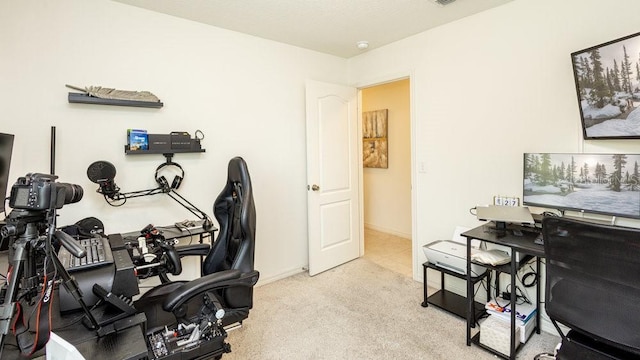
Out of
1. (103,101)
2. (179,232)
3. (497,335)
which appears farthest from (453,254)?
(103,101)

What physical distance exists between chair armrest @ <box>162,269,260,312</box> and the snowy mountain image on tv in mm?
2000

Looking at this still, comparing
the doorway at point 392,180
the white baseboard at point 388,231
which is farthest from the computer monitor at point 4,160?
the white baseboard at point 388,231

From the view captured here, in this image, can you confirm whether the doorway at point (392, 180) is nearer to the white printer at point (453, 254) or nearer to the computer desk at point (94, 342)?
the white printer at point (453, 254)

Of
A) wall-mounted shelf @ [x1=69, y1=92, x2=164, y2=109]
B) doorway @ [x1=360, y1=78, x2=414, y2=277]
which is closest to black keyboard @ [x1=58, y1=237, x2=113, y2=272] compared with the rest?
wall-mounted shelf @ [x1=69, y1=92, x2=164, y2=109]

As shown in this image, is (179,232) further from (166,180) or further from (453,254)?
(453,254)

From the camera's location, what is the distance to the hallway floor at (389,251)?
3.52 m

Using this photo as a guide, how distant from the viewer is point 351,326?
235 centimetres

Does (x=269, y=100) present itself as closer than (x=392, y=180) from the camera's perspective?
Yes

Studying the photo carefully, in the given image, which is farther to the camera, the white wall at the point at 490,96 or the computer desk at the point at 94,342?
the white wall at the point at 490,96

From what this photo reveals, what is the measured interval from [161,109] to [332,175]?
177cm

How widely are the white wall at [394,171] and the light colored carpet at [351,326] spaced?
5.63 ft

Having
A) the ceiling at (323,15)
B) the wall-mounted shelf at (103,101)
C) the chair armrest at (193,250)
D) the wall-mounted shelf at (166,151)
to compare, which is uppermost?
the ceiling at (323,15)

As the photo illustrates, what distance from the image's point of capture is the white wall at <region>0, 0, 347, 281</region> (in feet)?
6.64

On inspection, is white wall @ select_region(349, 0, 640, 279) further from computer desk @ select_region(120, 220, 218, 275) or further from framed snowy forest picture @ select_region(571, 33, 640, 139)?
computer desk @ select_region(120, 220, 218, 275)
